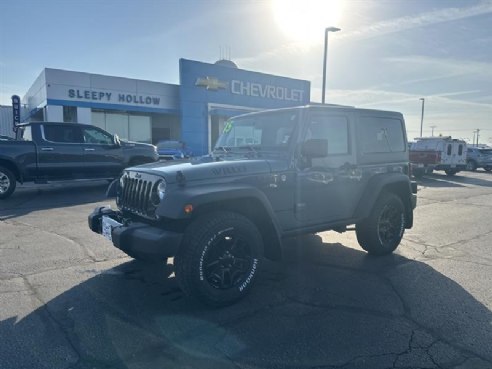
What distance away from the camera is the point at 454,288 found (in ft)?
14.2

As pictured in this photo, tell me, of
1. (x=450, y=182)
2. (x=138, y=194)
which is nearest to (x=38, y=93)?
(x=138, y=194)

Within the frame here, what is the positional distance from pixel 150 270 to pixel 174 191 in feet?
5.52

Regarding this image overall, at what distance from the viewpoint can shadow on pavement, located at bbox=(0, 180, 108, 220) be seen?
884 centimetres

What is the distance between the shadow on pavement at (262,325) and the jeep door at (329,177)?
809 mm

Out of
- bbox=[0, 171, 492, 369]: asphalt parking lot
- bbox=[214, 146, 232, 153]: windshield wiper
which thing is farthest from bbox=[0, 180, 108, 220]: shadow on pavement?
bbox=[214, 146, 232, 153]: windshield wiper

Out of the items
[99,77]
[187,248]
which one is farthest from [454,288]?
[99,77]

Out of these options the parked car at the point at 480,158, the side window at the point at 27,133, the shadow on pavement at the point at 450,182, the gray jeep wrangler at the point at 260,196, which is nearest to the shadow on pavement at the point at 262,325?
the gray jeep wrangler at the point at 260,196

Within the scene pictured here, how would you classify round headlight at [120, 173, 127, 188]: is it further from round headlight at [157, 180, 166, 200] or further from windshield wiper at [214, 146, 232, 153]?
windshield wiper at [214, 146, 232, 153]

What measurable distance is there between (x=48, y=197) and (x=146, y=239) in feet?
27.9

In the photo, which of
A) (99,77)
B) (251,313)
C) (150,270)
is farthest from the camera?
(99,77)

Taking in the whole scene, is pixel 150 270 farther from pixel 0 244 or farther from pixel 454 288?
pixel 454 288

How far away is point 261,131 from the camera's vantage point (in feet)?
16.0

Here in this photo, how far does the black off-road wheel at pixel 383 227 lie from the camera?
5.28 meters

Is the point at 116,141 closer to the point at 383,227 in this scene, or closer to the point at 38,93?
the point at 383,227
